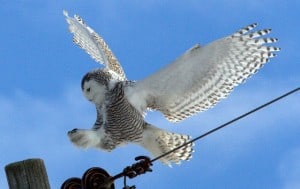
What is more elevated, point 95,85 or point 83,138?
point 95,85

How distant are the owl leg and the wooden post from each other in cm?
145

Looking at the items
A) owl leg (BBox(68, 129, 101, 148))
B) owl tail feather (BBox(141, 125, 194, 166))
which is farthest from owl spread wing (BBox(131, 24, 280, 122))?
owl leg (BBox(68, 129, 101, 148))

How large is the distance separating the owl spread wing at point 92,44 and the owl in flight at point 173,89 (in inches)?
23.6

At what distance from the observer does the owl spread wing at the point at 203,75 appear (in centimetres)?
539

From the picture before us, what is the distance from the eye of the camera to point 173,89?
570cm

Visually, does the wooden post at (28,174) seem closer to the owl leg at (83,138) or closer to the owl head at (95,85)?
the owl leg at (83,138)

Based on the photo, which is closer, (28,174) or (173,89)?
(28,174)

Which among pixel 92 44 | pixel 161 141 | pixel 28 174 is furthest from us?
pixel 92 44

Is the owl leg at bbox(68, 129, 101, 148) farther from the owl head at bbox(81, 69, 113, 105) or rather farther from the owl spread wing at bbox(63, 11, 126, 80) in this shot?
the owl spread wing at bbox(63, 11, 126, 80)

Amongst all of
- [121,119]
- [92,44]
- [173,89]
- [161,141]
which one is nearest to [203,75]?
[173,89]

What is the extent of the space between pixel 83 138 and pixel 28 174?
5.04 feet

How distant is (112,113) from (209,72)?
0.72 metres

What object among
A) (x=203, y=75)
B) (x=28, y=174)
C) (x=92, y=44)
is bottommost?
(x=28, y=174)

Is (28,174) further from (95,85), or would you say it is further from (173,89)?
(173,89)
